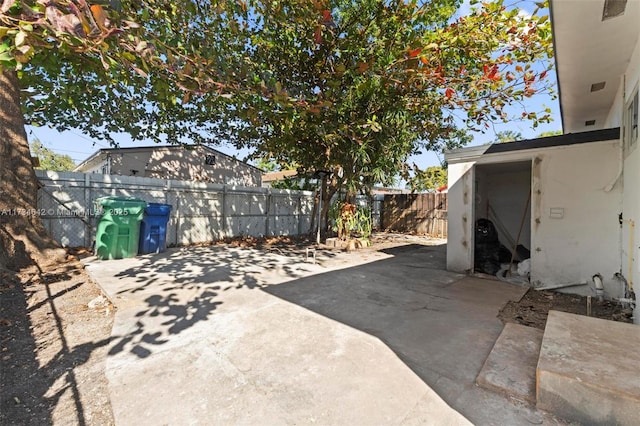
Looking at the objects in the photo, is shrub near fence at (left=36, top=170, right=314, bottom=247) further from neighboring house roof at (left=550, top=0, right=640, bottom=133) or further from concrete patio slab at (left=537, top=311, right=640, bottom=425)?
neighboring house roof at (left=550, top=0, right=640, bottom=133)

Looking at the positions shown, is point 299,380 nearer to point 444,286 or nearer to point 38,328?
point 38,328

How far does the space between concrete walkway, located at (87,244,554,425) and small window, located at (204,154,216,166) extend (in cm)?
1037

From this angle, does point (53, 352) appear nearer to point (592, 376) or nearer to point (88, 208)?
point (592, 376)

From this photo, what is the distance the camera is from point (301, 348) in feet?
8.28

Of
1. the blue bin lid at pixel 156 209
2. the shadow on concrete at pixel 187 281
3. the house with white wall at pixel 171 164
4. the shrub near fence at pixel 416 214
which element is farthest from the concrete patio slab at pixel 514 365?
the house with white wall at pixel 171 164

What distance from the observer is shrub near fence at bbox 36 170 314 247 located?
6070mm

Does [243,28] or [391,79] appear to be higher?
[243,28]

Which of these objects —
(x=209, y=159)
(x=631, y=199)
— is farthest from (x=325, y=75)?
(x=209, y=159)

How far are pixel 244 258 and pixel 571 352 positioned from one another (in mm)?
5624

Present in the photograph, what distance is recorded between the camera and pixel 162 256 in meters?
6.36

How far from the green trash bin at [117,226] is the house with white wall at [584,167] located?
639 cm

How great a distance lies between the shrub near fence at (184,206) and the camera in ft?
19.9

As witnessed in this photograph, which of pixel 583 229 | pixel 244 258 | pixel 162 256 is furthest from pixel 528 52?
pixel 162 256

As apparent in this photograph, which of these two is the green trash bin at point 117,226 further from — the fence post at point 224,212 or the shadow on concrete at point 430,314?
the shadow on concrete at point 430,314
